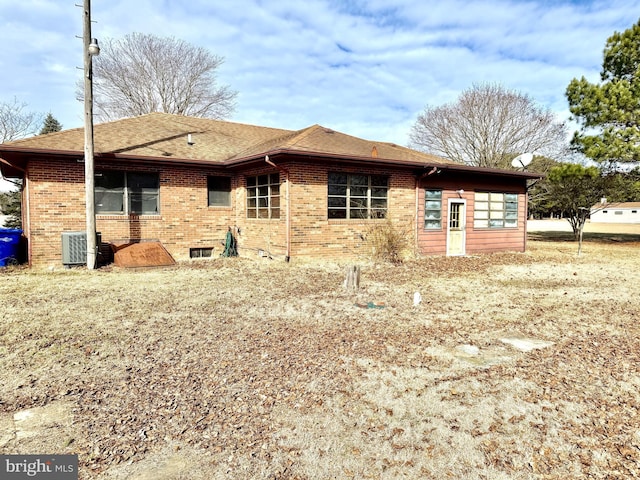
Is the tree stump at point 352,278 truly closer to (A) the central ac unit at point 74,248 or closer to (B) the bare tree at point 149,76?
(A) the central ac unit at point 74,248

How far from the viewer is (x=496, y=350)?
4.18 meters

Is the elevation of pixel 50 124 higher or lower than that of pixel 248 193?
higher

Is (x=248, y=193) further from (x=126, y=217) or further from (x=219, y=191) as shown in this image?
(x=126, y=217)

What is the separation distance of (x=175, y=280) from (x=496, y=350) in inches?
248

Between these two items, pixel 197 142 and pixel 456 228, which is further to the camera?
pixel 456 228

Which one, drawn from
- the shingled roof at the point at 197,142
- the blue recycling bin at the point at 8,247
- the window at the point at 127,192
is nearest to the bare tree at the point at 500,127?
the shingled roof at the point at 197,142

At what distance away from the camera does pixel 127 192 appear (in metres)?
11.0

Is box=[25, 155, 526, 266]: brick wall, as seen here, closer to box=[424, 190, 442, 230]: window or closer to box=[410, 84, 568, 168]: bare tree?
box=[424, 190, 442, 230]: window

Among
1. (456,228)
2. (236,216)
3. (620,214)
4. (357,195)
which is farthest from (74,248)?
(620,214)

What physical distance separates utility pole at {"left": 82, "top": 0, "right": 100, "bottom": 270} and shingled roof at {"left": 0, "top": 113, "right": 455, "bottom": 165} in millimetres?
891

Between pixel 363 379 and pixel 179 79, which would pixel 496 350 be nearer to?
pixel 363 379

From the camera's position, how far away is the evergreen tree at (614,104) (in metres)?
16.0

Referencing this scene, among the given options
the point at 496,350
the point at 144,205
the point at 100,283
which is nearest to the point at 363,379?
the point at 496,350

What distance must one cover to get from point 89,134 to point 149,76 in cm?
2215
